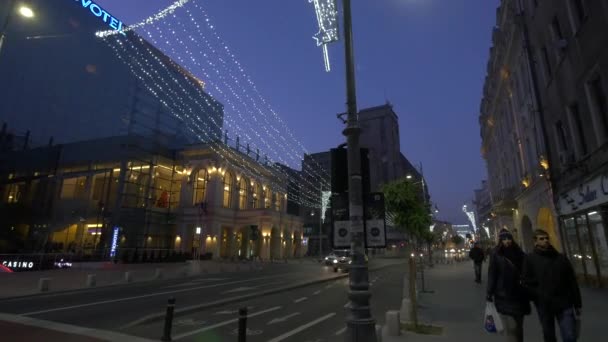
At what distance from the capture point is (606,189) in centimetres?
1156

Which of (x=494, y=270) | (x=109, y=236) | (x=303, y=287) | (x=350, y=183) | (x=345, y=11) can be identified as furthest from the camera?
(x=109, y=236)

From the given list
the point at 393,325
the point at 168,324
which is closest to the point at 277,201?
the point at 168,324

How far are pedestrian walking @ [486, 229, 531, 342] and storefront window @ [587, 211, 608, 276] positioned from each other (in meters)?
10.6

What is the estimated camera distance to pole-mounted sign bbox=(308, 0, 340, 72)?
22.5ft

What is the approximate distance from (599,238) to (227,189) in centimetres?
4001

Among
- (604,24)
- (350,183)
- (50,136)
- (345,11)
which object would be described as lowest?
(350,183)

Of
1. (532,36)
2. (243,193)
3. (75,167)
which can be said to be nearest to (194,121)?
A: (243,193)

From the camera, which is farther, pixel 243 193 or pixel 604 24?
pixel 243 193

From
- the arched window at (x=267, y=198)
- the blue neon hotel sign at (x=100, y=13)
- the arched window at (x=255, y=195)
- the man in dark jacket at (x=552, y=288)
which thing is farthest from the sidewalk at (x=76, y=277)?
the blue neon hotel sign at (x=100, y=13)

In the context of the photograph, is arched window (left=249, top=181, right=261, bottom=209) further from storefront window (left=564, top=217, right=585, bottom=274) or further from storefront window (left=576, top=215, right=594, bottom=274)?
storefront window (left=576, top=215, right=594, bottom=274)

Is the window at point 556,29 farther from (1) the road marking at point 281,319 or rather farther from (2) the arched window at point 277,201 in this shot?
(2) the arched window at point 277,201

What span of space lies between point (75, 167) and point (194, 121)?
15964 mm

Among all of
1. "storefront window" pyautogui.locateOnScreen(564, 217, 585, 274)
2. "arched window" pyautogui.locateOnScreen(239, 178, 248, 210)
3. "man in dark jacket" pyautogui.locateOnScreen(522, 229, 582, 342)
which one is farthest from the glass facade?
"arched window" pyautogui.locateOnScreen(239, 178, 248, 210)

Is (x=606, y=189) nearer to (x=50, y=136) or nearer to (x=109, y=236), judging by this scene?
(x=109, y=236)
